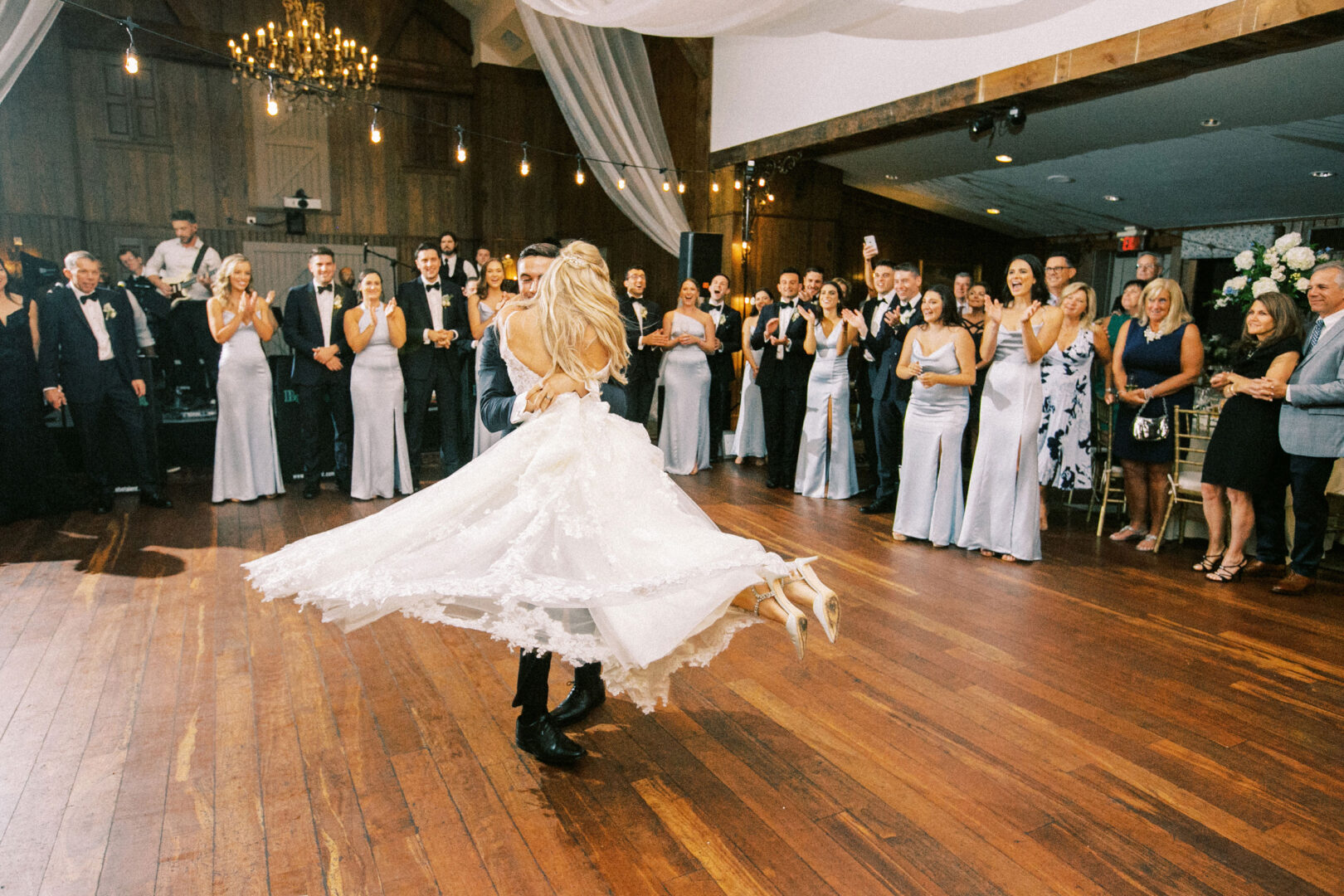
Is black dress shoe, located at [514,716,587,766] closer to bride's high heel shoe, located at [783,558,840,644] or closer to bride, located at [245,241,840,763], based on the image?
bride, located at [245,241,840,763]

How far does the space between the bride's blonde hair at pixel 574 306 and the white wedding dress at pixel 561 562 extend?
148mm

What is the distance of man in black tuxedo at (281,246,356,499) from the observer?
5.68 m

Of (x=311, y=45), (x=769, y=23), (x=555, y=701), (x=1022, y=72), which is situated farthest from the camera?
(x=311, y=45)

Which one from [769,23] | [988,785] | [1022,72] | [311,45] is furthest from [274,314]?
[988,785]

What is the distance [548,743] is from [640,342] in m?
4.47

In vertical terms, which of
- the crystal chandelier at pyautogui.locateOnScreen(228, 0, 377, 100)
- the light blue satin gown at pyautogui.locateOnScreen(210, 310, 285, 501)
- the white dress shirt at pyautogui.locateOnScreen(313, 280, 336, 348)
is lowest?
the light blue satin gown at pyautogui.locateOnScreen(210, 310, 285, 501)

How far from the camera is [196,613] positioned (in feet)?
11.6

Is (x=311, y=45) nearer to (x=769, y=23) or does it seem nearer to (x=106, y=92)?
(x=106, y=92)

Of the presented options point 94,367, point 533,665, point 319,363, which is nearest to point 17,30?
point 94,367

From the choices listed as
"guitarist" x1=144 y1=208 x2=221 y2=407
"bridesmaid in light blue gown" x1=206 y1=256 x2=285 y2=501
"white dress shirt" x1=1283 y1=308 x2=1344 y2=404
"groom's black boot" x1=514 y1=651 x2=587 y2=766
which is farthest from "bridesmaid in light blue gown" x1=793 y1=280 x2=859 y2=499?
"guitarist" x1=144 y1=208 x2=221 y2=407

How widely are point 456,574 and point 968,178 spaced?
865 centimetres

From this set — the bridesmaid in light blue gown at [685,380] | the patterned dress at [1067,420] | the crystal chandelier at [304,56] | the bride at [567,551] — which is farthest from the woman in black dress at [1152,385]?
the crystal chandelier at [304,56]

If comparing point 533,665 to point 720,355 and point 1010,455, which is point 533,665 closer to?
point 1010,455

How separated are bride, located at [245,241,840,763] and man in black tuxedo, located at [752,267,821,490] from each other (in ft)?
13.3
